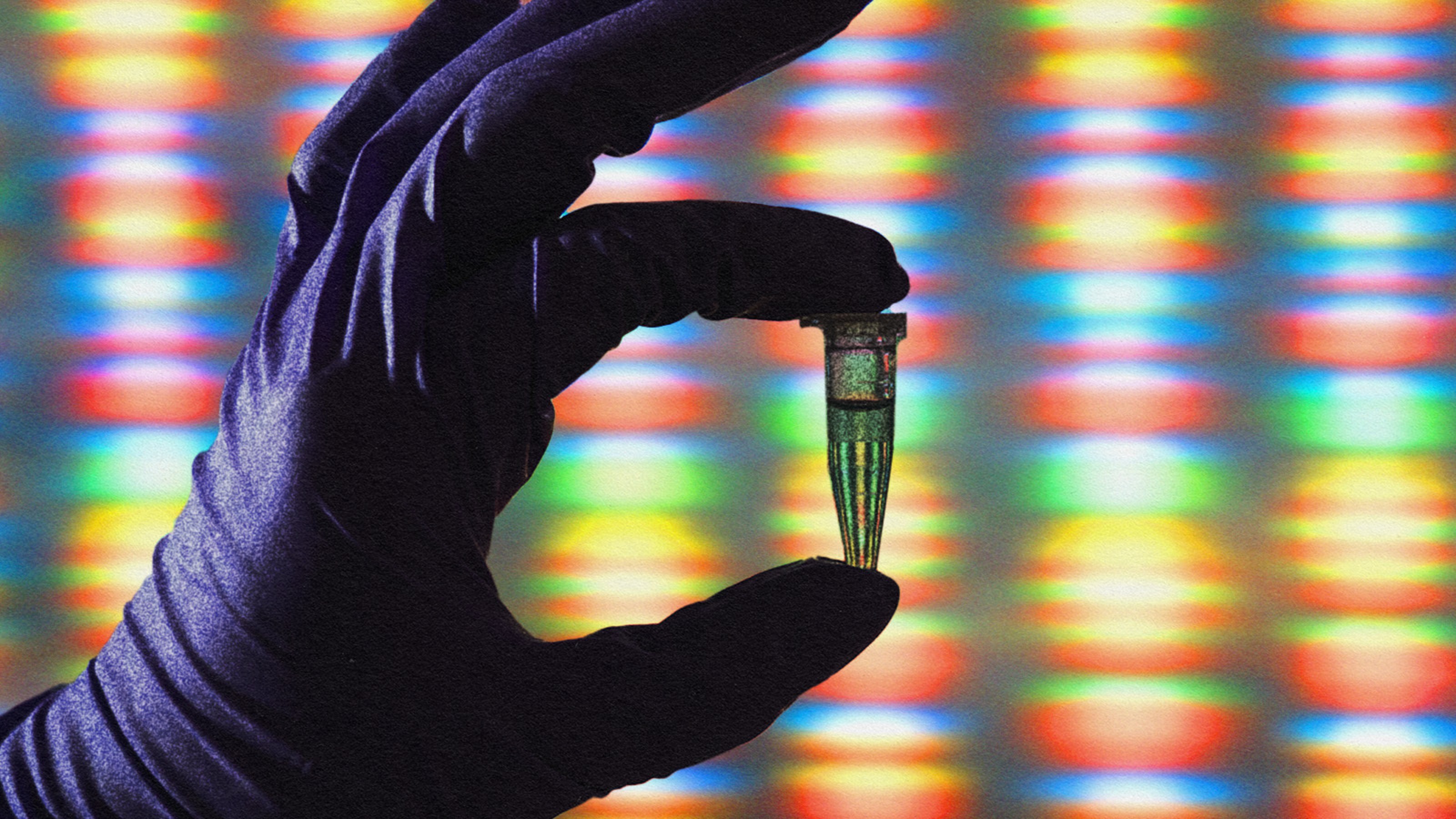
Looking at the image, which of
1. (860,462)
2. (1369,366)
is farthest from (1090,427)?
(860,462)

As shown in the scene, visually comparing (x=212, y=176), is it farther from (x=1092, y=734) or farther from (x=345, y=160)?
(x=1092, y=734)

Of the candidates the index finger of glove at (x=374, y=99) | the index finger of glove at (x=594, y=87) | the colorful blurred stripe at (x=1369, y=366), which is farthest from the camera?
the colorful blurred stripe at (x=1369, y=366)

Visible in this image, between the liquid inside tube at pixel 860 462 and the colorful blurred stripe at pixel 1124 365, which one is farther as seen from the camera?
the colorful blurred stripe at pixel 1124 365

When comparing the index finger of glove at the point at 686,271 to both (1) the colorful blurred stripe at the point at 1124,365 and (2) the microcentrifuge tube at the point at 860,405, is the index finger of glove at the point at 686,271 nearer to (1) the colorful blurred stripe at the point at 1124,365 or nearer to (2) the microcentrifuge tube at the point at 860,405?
(2) the microcentrifuge tube at the point at 860,405

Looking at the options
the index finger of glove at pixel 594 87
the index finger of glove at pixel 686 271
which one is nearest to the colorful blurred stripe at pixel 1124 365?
the index finger of glove at pixel 686 271

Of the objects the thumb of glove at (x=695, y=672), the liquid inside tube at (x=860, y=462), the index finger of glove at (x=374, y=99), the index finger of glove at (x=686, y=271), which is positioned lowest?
the thumb of glove at (x=695, y=672)

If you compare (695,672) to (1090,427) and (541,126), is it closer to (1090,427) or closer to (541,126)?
(541,126)
